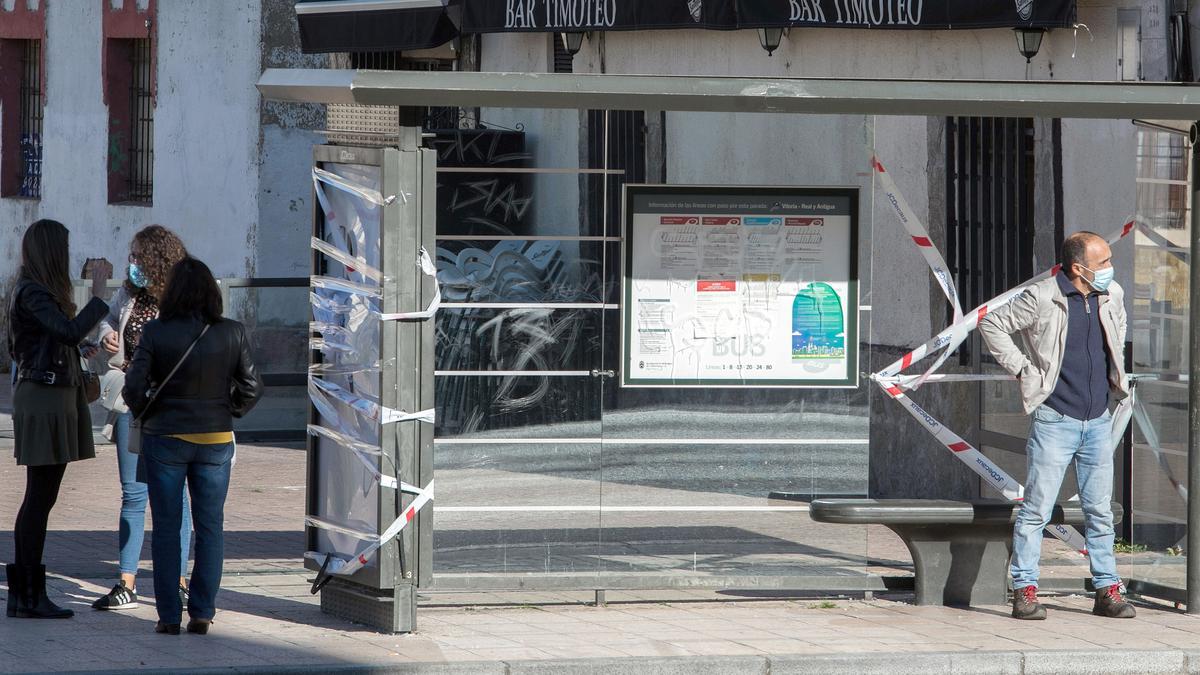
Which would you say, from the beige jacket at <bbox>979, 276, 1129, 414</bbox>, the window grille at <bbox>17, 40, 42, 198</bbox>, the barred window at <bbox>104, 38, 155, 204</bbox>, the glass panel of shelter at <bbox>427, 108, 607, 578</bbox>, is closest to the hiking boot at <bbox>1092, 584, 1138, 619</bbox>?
the beige jacket at <bbox>979, 276, 1129, 414</bbox>

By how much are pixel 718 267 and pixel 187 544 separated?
2822 millimetres

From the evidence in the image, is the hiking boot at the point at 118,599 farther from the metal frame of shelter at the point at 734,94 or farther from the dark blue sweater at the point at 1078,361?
the dark blue sweater at the point at 1078,361

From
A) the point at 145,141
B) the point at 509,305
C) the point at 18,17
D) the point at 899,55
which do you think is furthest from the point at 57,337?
the point at 18,17

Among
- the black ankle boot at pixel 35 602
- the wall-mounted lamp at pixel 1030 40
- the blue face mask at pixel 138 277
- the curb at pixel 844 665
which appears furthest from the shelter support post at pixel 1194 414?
the black ankle boot at pixel 35 602

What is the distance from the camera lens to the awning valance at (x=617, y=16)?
1184cm

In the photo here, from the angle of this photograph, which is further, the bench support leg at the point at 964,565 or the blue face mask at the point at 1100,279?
the bench support leg at the point at 964,565

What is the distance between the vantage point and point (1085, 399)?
27.6 feet

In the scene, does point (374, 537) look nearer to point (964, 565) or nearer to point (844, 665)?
point (844, 665)

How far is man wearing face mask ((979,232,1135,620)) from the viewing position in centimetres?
838

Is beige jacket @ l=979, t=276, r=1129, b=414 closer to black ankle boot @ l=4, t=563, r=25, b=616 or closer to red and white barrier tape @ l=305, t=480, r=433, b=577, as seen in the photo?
red and white barrier tape @ l=305, t=480, r=433, b=577

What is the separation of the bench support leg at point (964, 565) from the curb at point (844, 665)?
4.00 ft

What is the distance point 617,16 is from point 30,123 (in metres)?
11.7

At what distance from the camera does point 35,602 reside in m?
8.06

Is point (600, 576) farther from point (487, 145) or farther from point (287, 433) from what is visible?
point (287, 433)
